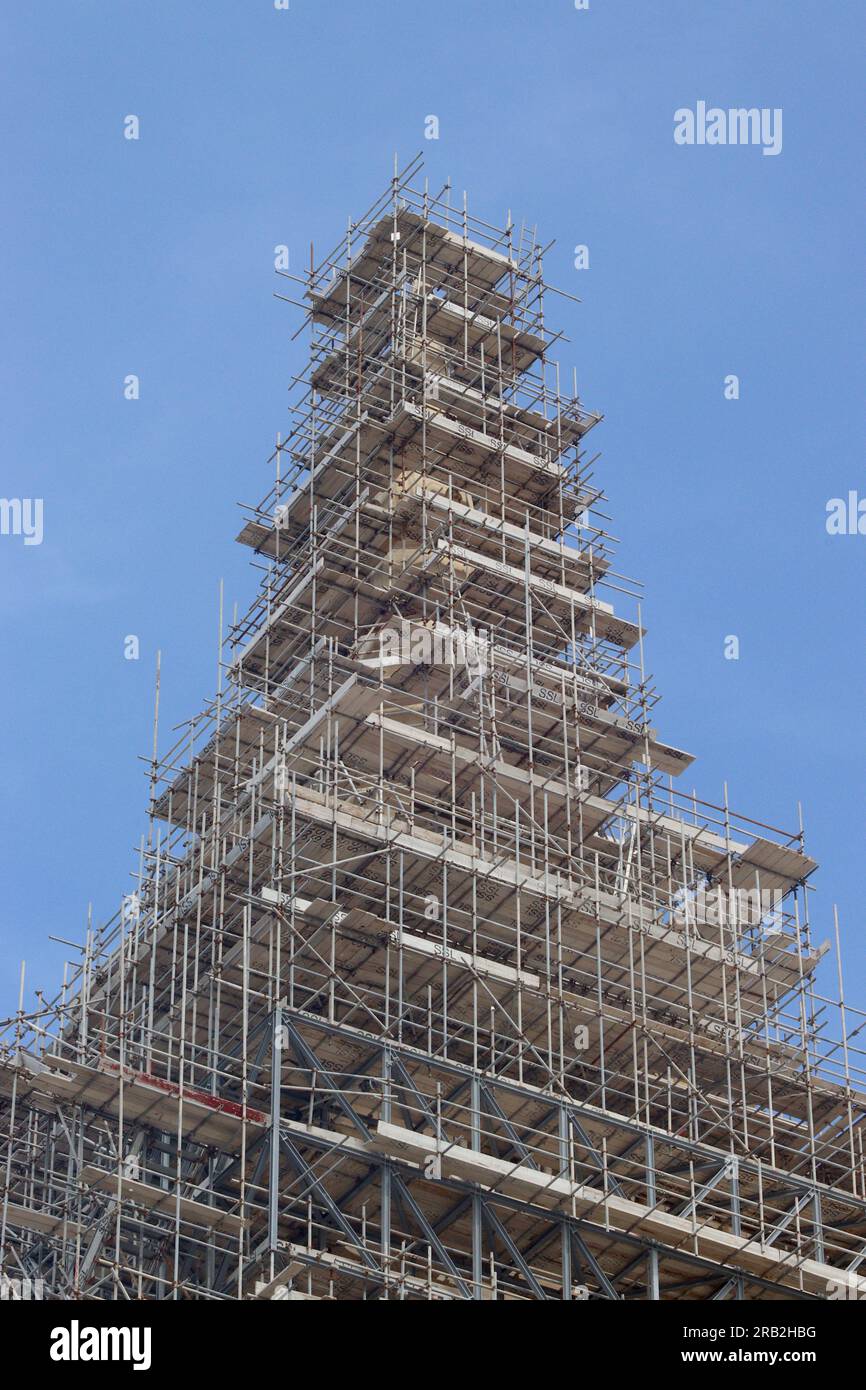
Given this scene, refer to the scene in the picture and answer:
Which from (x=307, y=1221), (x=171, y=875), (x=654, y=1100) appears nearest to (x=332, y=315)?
(x=171, y=875)

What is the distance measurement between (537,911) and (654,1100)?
4665mm

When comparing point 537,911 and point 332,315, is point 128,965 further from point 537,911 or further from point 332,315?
point 332,315

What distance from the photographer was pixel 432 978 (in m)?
64.1

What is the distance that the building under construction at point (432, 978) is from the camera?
2346 inches

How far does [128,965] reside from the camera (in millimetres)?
68500

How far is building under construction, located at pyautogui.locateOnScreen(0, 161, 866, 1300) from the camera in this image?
196 ft
